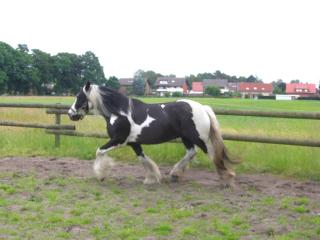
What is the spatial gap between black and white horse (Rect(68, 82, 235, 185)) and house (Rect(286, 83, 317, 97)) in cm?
10400

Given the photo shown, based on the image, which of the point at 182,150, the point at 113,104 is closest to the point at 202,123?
the point at 113,104

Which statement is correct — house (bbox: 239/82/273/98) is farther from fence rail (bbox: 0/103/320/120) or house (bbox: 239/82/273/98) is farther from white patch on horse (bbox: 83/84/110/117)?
white patch on horse (bbox: 83/84/110/117)

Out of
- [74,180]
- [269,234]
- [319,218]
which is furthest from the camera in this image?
[74,180]

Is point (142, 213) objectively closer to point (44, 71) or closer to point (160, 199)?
point (160, 199)

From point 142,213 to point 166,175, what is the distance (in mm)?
2443

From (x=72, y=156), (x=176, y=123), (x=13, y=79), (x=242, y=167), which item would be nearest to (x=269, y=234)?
(x=176, y=123)

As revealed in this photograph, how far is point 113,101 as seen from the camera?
7172 millimetres

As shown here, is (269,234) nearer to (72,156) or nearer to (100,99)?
(100,99)

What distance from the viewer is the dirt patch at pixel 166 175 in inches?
258

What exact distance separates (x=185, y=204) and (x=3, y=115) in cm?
899

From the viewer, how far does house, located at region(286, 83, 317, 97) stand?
107000 millimetres

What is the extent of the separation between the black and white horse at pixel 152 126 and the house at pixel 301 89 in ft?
341

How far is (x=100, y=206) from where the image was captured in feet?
18.2

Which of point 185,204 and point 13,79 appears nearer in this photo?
point 185,204
